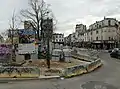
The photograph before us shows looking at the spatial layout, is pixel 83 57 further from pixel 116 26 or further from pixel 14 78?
pixel 116 26

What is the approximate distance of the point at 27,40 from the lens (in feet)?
117

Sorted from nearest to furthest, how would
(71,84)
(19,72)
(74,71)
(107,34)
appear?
(71,84) → (19,72) → (74,71) → (107,34)

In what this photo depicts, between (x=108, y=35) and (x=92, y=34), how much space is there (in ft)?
51.7

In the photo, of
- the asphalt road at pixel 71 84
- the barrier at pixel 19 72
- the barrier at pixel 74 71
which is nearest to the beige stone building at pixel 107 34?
the barrier at pixel 74 71

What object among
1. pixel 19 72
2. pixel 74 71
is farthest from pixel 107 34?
pixel 19 72

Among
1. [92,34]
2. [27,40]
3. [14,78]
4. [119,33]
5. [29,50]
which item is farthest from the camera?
[92,34]

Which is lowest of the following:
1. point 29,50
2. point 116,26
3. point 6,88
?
point 6,88

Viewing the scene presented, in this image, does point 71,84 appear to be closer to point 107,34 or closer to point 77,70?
point 77,70

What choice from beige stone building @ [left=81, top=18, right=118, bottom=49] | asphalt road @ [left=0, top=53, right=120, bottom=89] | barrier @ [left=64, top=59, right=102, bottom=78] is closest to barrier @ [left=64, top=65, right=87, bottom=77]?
barrier @ [left=64, top=59, right=102, bottom=78]

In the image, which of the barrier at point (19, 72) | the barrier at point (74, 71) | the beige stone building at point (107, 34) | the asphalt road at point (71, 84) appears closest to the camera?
the asphalt road at point (71, 84)

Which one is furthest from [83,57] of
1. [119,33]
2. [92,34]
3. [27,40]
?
[92,34]

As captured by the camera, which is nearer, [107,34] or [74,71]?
[74,71]

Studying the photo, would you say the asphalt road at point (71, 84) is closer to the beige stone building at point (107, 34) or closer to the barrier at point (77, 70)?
the barrier at point (77, 70)

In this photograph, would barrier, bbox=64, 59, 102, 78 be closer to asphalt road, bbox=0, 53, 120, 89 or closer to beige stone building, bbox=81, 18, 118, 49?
asphalt road, bbox=0, 53, 120, 89
